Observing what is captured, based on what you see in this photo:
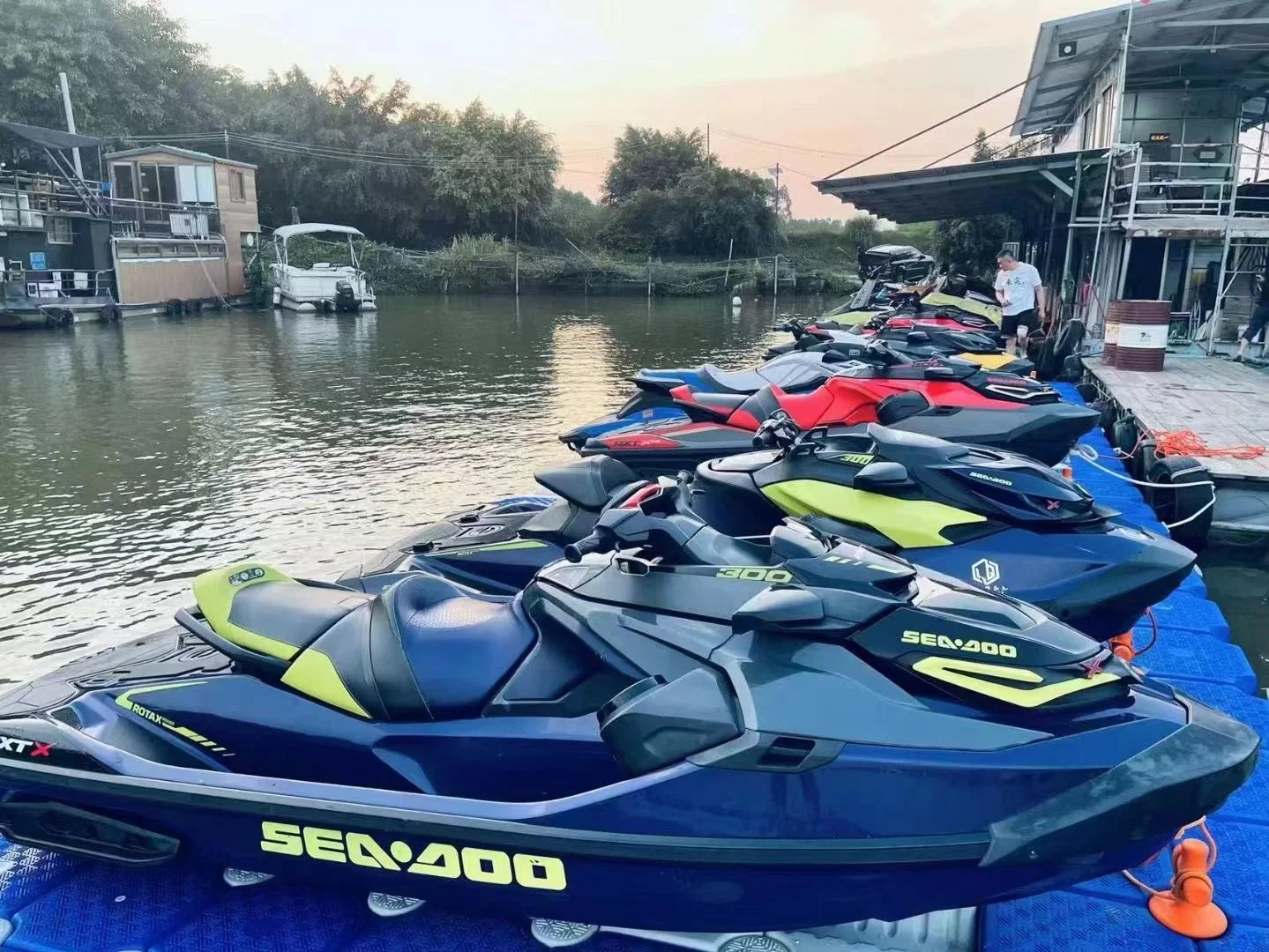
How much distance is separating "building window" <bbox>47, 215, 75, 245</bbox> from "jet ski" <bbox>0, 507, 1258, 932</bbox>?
26283mm

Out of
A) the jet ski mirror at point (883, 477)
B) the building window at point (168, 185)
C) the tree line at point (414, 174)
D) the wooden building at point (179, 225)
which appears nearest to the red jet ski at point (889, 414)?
the jet ski mirror at point (883, 477)

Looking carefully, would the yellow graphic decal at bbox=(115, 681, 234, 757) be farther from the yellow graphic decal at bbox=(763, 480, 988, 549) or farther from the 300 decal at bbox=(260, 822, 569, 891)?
the yellow graphic decal at bbox=(763, 480, 988, 549)

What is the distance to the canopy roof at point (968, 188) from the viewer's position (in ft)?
42.7

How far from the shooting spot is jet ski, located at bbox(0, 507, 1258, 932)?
1.84 m

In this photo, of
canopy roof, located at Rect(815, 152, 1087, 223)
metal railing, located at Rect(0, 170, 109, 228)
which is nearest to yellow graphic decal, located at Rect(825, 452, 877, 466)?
canopy roof, located at Rect(815, 152, 1087, 223)

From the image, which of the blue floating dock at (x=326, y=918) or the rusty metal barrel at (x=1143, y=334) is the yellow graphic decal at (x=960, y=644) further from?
the rusty metal barrel at (x=1143, y=334)

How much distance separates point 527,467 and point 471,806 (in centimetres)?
652

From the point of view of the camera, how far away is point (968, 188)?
614 inches

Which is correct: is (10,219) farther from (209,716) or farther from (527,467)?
(209,716)

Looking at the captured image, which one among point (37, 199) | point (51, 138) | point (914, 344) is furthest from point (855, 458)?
point (51, 138)

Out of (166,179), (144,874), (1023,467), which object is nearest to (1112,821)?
(1023,467)

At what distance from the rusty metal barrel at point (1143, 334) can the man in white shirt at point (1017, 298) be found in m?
1.49

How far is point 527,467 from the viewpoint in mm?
8477

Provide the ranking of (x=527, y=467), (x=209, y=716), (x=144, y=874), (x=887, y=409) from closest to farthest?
(x=209, y=716) → (x=144, y=874) → (x=887, y=409) → (x=527, y=467)
